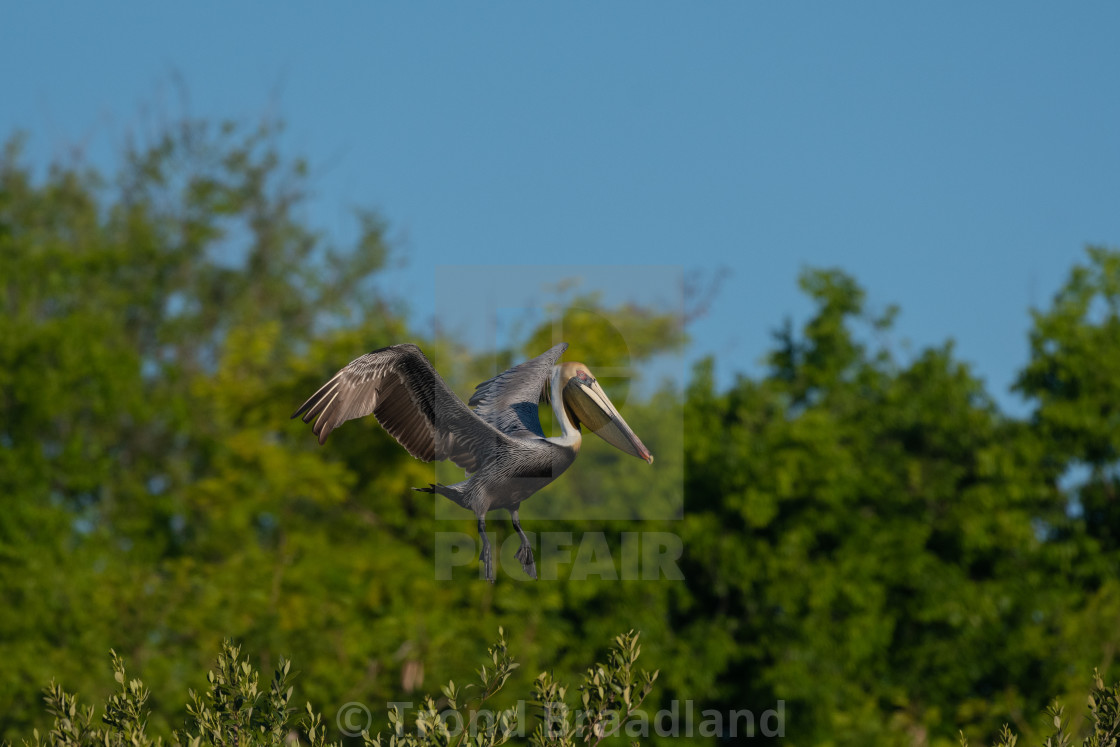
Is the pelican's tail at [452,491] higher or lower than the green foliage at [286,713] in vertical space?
higher

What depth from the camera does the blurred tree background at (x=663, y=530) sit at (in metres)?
24.4

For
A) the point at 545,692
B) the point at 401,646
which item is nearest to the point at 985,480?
the point at 401,646

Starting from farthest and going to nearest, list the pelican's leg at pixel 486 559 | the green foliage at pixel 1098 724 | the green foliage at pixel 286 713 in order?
the green foliage at pixel 1098 724, the green foliage at pixel 286 713, the pelican's leg at pixel 486 559

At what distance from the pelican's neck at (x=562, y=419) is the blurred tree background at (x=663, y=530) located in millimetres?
13566

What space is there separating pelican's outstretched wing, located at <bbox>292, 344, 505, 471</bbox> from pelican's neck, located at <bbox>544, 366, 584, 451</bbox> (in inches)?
11.8

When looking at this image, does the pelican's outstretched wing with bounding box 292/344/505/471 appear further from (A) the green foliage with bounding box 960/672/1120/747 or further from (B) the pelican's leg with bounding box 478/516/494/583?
(A) the green foliage with bounding box 960/672/1120/747

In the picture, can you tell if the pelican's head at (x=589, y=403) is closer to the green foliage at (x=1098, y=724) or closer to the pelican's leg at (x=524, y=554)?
the pelican's leg at (x=524, y=554)

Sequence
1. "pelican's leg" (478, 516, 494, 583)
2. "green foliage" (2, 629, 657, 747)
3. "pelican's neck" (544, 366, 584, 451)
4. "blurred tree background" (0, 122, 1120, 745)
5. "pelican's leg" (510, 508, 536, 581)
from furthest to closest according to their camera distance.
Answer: "blurred tree background" (0, 122, 1120, 745) < "green foliage" (2, 629, 657, 747) < "pelican's neck" (544, 366, 584, 451) < "pelican's leg" (510, 508, 536, 581) < "pelican's leg" (478, 516, 494, 583)

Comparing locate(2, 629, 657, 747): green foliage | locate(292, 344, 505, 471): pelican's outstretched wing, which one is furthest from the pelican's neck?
locate(2, 629, 657, 747): green foliage

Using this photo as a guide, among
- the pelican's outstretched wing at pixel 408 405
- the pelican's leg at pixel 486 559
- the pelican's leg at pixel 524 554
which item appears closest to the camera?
the pelican's leg at pixel 486 559

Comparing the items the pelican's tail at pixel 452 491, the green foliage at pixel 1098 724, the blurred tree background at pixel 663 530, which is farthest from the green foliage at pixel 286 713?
the blurred tree background at pixel 663 530

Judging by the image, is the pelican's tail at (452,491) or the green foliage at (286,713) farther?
the green foliage at (286,713)

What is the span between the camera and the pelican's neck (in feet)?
17.9

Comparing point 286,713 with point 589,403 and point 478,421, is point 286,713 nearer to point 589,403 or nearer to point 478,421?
point 478,421
